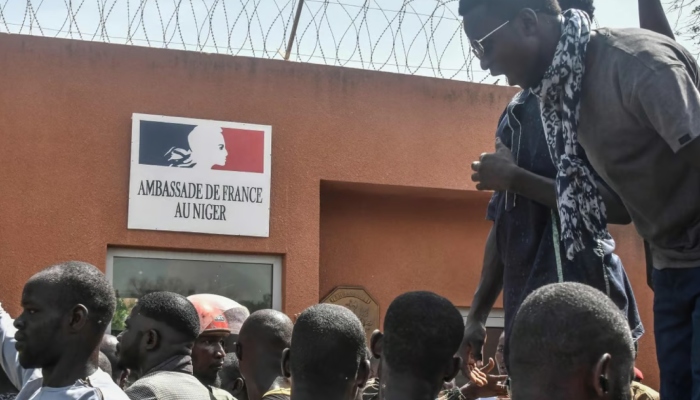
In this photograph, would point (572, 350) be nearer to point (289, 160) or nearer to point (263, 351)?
point (263, 351)

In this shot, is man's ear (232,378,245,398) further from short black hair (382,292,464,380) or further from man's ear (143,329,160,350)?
short black hair (382,292,464,380)

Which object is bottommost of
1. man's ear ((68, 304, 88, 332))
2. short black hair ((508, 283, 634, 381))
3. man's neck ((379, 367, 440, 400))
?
man's neck ((379, 367, 440, 400))

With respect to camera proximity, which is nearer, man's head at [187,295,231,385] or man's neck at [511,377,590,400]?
man's neck at [511,377,590,400]

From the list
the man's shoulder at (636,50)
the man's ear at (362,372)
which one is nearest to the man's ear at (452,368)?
the man's ear at (362,372)

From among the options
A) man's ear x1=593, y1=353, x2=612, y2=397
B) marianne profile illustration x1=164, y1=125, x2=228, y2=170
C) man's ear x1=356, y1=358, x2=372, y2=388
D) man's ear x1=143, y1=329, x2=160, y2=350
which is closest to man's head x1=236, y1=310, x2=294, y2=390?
man's ear x1=143, y1=329, x2=160, y2=350

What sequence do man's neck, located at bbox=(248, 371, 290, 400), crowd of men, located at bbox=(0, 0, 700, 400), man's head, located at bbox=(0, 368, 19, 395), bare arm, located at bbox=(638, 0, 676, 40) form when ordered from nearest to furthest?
crowd of men, located at bbox=(0, 0, 700, 400) → bare arm, located at bbox=(638, 0, 676, 40) → man's neck, located at bbox=(248, 371, 290, 400) → man's head, located at bbox=(0, 368, 19, 395)

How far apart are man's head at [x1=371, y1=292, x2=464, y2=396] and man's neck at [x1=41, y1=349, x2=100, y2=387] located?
1191 millimetres

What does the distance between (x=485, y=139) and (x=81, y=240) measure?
12.1 feet

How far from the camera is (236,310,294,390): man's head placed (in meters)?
4.26

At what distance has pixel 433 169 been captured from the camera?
8.67m

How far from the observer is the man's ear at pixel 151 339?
4271 millimetres

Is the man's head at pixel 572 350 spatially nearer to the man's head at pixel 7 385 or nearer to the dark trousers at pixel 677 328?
the dark trousers at pixel 677 328

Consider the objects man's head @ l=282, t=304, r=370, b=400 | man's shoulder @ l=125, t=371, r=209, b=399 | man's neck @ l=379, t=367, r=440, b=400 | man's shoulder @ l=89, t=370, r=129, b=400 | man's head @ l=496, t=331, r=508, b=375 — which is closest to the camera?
man's neck @ l=379, t=367, r=440, b=400

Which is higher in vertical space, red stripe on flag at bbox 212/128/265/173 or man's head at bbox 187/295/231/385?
red stripe on flag at bbox 212/128/265/173
